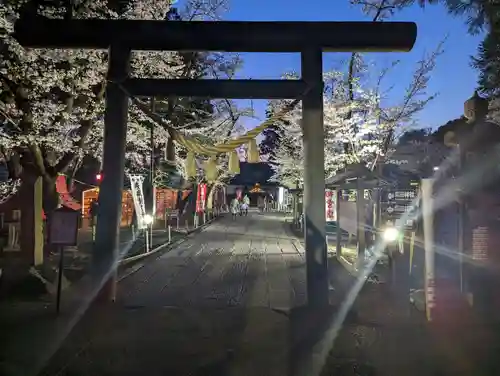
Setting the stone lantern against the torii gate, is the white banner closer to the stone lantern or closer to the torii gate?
the torii gate

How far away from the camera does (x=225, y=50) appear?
6863mm

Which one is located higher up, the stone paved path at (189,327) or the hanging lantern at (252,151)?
the hanging lantern at (252,151)

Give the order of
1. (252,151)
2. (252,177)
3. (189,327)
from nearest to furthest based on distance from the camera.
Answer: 1. (189,327)
2. (252,151)
3. (252,177)

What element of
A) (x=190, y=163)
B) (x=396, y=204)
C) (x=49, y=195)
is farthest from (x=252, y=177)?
(x=190, y=163)

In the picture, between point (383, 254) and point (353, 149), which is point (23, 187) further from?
point (353, 149)

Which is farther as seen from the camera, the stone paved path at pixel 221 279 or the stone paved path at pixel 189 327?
the stone paved path at pixel 221 279

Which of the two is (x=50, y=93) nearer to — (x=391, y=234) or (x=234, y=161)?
(x=234, y=161)

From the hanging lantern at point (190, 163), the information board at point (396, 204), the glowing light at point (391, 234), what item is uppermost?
the hanging lantern at point (190, 163)

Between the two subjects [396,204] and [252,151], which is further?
[396,204]

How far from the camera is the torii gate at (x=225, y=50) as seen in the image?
6.58 metres

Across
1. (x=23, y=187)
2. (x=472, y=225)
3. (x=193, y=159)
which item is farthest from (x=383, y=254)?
(x=23, y=187)

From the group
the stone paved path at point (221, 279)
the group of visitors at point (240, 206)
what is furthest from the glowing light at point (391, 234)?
the group of visitors at point (240, 206)

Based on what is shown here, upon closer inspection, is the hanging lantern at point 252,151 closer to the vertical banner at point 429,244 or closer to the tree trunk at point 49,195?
the vertical banner at point 429,244

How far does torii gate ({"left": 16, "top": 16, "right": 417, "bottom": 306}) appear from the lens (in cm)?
658
